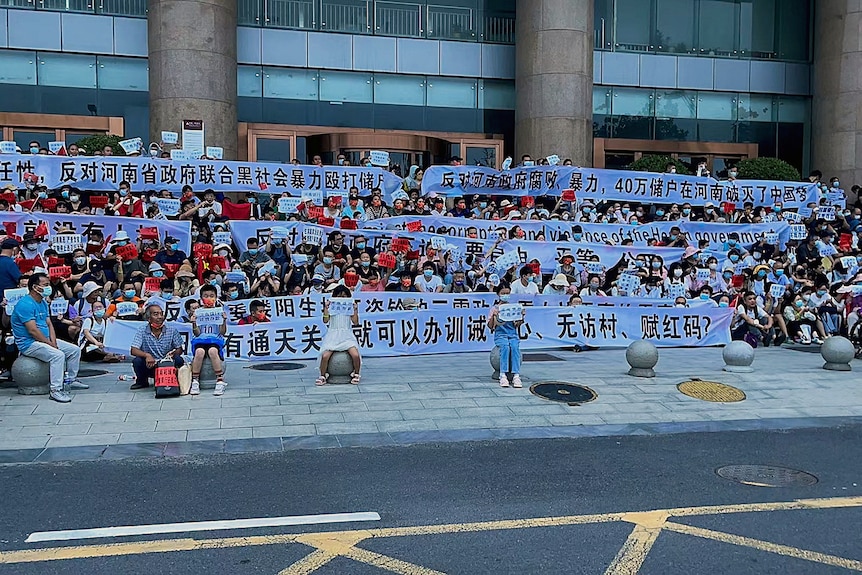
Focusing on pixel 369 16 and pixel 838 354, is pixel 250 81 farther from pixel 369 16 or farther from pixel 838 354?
pixel 838 354

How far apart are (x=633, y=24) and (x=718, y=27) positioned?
3.15 meters

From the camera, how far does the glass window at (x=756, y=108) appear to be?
28.4 metres

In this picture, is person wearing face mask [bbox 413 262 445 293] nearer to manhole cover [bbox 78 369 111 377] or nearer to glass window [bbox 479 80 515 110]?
manhole cover [bbox 78 369 111 377]

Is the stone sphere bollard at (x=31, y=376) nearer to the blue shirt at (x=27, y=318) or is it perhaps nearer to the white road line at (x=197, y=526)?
the blue shirt at (x=27, y=318)

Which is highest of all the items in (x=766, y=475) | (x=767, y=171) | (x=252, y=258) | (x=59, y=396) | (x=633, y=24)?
(x=633, y=24)

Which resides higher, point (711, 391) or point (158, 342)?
point (158, 342)

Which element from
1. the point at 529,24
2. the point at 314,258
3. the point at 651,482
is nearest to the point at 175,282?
the point at 314,258

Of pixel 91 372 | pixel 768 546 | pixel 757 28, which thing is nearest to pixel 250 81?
pixel 91 372

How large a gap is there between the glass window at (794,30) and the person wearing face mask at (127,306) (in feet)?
80.4

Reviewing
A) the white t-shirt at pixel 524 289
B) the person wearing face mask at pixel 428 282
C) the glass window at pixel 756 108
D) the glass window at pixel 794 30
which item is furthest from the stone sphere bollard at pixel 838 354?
the glass window at pixel 794 30

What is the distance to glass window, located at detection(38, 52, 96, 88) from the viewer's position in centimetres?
2334

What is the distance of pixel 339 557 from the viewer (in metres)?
5.06

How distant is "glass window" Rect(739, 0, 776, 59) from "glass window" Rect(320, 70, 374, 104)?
1307 cm

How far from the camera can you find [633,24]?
90.5 ft
